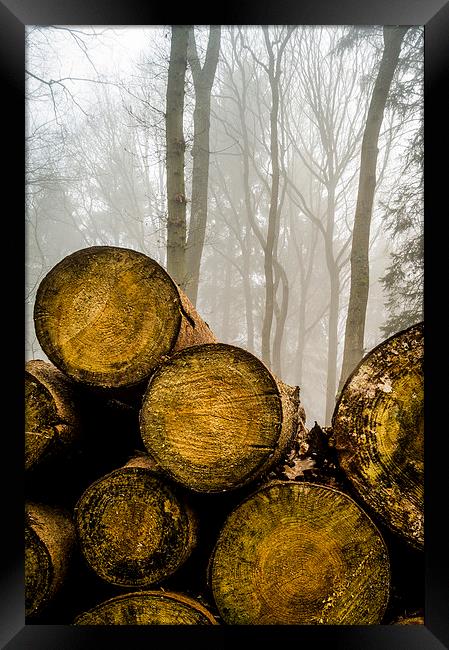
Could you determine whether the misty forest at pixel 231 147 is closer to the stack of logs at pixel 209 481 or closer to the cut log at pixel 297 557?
the stack of logs at pixel 209 481

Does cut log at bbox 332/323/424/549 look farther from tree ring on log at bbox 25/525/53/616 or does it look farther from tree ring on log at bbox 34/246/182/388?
tree ring on log at bbox 25/525/53/616

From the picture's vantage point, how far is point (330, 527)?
49.3 inches

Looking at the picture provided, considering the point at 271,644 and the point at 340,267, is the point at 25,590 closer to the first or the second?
the point at 271,644

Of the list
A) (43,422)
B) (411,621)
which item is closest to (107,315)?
(43,422)

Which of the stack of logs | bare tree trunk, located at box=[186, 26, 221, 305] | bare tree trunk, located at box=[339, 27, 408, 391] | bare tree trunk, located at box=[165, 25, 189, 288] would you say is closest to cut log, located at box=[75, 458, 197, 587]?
the stack of logs

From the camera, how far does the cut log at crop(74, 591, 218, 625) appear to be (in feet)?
4.27

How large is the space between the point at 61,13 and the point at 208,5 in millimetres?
502

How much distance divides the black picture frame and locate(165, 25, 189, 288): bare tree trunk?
1.84 meters

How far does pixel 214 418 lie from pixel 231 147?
164 inches

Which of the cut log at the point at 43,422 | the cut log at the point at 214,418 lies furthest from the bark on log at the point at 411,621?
the cut log at the point at 43,422
